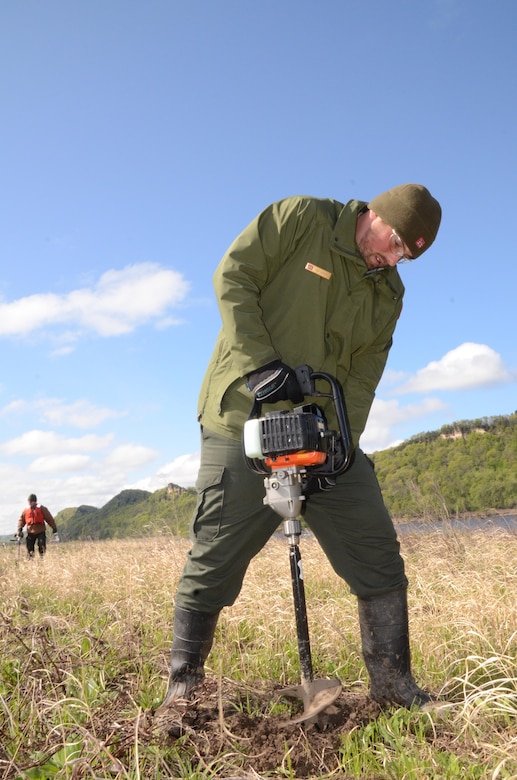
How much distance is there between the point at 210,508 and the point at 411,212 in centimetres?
154

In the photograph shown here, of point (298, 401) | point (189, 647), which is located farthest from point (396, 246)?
point (189, 647)

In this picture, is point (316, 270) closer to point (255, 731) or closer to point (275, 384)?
point (275, 384)

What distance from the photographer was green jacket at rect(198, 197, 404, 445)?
2.66 m

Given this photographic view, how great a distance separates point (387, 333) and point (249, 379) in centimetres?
92

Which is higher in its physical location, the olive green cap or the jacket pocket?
the olive green cap

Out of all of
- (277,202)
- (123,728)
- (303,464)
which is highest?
(277,202)

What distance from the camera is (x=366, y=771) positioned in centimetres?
215

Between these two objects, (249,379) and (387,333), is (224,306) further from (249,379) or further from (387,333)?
(387,333)

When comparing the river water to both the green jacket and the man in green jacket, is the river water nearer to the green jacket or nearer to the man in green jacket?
the man in green jacket

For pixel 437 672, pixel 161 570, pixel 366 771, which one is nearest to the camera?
pixel 366 771

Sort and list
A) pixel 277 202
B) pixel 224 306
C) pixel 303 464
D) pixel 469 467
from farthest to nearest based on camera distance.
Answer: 1. pixel 469 467
2. pixel 277 202
3. pixel 224 306
4. pixel 303 464

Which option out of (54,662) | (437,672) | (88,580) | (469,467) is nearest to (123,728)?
(54,662)

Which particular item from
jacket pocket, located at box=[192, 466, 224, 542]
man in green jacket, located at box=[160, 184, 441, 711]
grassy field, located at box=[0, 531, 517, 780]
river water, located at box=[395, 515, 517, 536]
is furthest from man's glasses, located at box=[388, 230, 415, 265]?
river water, located at box=[395, 515, 517, 536]

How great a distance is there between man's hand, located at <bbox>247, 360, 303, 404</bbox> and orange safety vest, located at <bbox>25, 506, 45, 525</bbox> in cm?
1393
